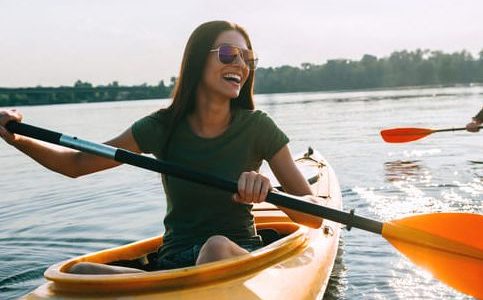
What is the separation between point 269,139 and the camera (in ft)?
11.3

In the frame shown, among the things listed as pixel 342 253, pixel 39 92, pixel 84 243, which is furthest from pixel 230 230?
pixel 39 92

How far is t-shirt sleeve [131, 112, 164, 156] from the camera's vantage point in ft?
11.5

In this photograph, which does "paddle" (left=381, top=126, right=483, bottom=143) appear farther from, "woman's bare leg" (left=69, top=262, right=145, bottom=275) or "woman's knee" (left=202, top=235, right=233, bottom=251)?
"woman's bare leg" (left=69, top=262, right=145, bottom=275)

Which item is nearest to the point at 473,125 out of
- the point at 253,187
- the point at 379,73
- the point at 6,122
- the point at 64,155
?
the point at 253,187

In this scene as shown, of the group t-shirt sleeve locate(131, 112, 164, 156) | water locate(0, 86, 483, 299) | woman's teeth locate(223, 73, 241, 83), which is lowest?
water locate(0, 86, 483, 299)

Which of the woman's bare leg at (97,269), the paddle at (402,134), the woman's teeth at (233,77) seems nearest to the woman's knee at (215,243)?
the woman's bare leg at (97,269)

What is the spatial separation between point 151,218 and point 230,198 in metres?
5.80

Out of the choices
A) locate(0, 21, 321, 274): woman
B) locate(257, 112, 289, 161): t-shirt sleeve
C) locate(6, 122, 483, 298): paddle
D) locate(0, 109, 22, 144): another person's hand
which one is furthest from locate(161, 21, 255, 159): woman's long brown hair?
locate(0, 109, 22, 144): another person's hand

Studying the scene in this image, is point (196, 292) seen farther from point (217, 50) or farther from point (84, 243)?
point (84, 243)

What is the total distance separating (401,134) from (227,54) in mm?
6384

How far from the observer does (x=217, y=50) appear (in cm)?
335

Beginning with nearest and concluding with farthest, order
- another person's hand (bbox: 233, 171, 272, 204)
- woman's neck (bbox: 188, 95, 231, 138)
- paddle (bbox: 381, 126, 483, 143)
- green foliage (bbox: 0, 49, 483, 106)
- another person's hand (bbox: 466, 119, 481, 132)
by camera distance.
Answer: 1. another person's hand (bbox: 233, 171, 272, 204)
2. woman's neck (bbox: 188, 95, 231, 138)
3. another person's hand (bbox: 466, 119, 481, 132)
4. paddle (bbox: 381, 126, 483, 143)
5. green foliage (bbox: 0, 49, 483, 106)

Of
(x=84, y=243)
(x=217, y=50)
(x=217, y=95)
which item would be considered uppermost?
(x=217, y=50)

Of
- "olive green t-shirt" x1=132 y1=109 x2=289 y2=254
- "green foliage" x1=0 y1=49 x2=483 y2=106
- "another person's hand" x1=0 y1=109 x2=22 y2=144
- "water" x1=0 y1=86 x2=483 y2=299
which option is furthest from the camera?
"green foliage" x1=0 y1=49 x2=483 y2=106
